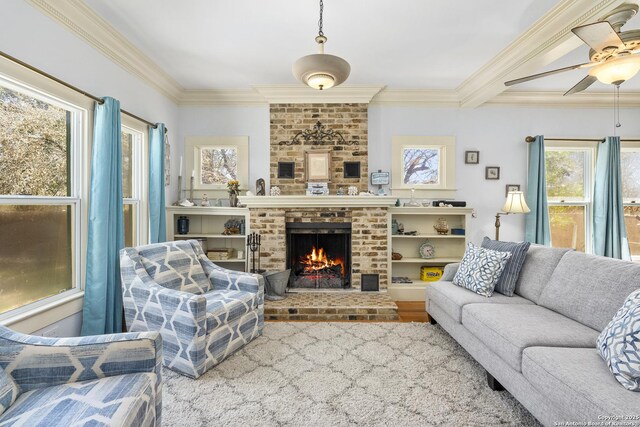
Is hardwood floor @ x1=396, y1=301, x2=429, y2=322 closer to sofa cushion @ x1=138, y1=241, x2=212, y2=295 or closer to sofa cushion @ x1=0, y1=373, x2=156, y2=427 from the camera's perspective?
sofa cushion @ x1=138, y1=241, x2=212, y2=295

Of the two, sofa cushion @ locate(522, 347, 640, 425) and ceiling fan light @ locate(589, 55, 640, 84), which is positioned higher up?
ceiling fan light @ locate(589, 55, 640, 84)

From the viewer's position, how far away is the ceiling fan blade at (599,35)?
1.80 meters

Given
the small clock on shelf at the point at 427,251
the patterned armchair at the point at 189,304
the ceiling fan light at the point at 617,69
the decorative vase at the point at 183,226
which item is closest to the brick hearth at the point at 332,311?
the patterned armchair at the point at 189,304

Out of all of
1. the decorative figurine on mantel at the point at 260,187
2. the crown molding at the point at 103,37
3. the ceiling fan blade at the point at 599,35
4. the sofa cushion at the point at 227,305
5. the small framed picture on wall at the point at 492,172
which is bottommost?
the sofa cushion at the point at 227,305

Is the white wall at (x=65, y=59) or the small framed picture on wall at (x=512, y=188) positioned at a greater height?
the white wall at (x=65, y=59)

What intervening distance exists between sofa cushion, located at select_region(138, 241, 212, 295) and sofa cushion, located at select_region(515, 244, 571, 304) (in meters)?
2.75

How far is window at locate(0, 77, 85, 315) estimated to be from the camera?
2.10 m

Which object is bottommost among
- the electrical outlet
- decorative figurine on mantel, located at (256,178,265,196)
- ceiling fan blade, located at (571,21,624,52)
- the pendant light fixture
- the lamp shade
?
the electrical outlet

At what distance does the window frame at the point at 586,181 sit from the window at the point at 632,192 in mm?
428

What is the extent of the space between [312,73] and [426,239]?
3.21 m

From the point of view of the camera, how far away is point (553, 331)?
1871 mm

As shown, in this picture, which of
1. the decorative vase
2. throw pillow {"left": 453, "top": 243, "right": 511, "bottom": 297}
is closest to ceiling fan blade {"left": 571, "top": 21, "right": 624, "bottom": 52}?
throw pillow {"left": 453, "top": 243, "right": 511, "bottom": 297}

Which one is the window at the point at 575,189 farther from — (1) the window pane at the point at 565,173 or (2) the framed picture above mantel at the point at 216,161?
(2) the framed picture above mantel at the point at 216,161

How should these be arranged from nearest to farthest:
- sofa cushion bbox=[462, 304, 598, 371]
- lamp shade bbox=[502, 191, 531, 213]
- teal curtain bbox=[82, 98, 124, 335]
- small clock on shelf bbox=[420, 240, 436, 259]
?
sofa cushion bbox=[462, 304, 598, 371] < teal curtain bbox=[82, 98, 124, 335] < lamp shade bbox=[502, 191, 531, 213] < small clock on shelf bbox=[420, 240, 436, 259]
